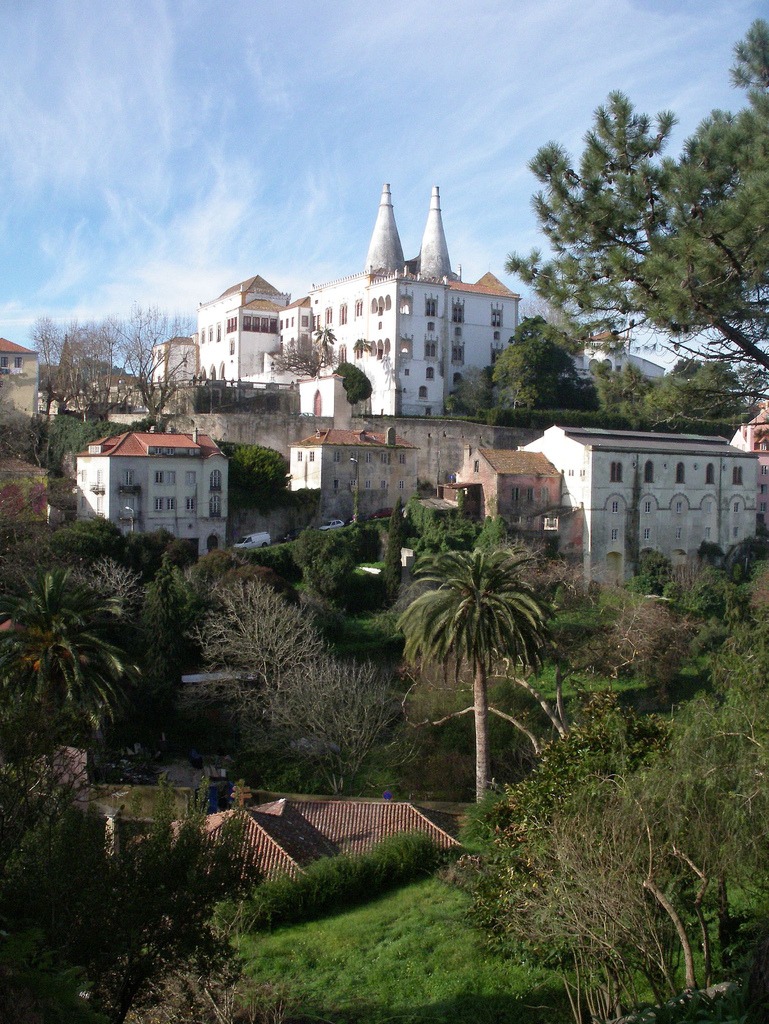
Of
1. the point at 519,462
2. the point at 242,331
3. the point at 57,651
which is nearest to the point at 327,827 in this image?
the point at 57,651

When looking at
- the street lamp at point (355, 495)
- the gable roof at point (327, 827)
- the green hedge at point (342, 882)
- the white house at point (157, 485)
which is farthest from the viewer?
the street lamp at point (355, 495)

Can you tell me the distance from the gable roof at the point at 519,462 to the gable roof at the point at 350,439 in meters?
4.86

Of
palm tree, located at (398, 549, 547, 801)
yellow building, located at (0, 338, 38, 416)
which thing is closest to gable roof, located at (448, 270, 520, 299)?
yellow building, located at (0, 338, 38, 416)

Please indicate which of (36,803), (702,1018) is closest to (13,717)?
(36,803)

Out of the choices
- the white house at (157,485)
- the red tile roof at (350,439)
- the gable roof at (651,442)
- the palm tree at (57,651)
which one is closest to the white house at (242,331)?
the red tile roof at (350,439)

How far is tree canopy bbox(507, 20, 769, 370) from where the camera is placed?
10227 millimetres

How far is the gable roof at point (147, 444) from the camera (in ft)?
128

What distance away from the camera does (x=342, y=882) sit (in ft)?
52.4

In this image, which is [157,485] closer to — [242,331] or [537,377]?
[537,377]

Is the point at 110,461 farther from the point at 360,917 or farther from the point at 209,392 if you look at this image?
the point at 360,917

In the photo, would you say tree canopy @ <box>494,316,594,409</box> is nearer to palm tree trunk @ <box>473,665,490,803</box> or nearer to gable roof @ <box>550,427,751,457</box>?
gable roof @ <box>550,427,751,457</box>

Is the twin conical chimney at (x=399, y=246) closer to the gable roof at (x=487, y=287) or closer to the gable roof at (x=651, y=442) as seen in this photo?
the gable roof at (x=487, y=287)

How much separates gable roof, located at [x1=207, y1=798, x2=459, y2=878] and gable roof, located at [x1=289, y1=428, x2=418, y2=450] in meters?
26.7

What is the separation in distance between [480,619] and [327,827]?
16.7 feet
